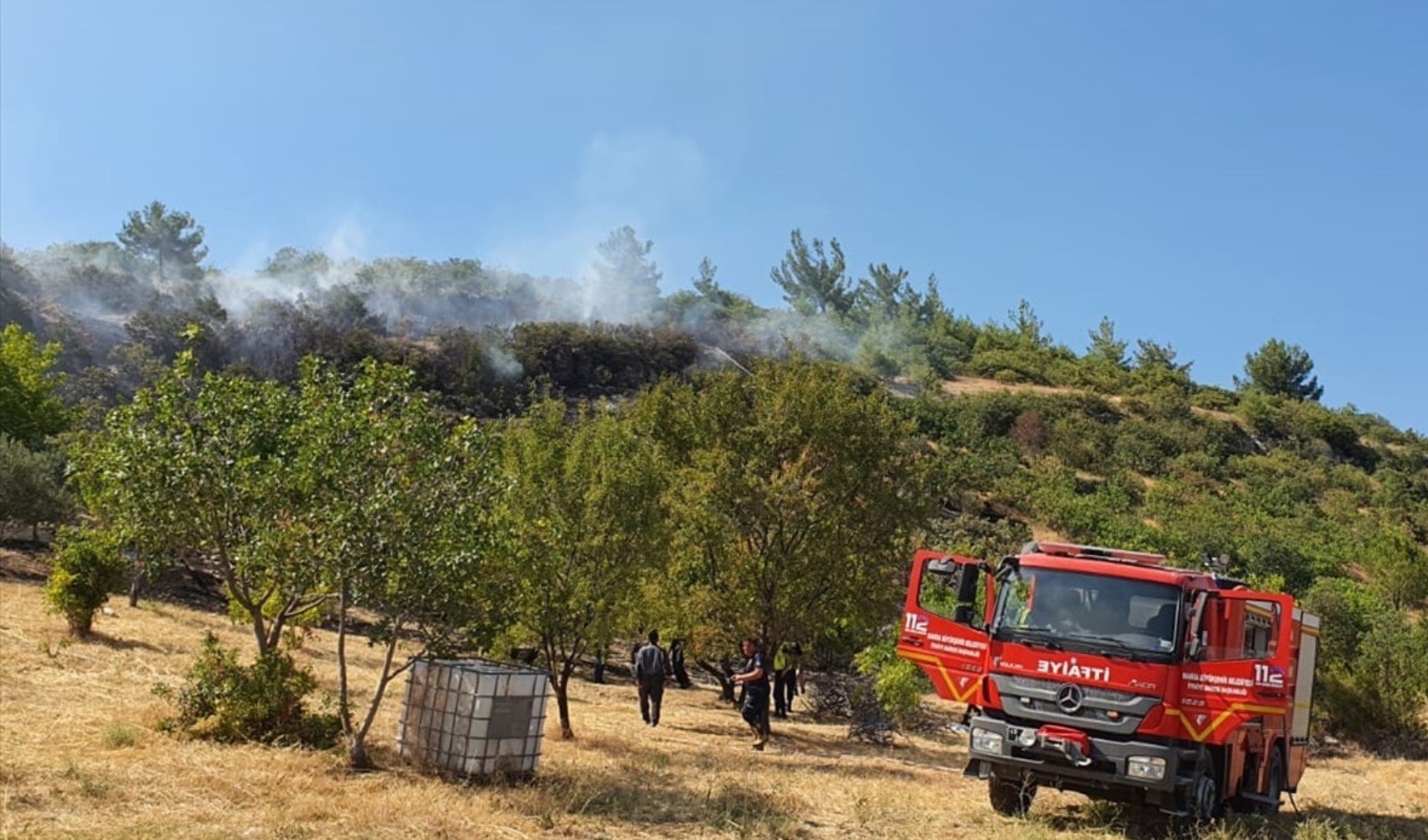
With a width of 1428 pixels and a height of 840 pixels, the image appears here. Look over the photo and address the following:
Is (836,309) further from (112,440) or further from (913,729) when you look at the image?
(112,440)

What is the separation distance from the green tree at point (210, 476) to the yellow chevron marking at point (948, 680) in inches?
246

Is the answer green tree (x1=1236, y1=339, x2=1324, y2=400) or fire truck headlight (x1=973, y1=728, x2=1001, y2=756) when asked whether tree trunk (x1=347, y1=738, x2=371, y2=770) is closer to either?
fire truck headlight (x1=973, y1=728, x2=1001, y2=756)

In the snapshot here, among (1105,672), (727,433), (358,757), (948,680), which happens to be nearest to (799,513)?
(727,433)

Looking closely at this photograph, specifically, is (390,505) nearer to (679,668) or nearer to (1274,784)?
(1274,784)

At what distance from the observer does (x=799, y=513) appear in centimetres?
1795

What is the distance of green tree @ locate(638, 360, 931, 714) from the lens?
1802 centimetres

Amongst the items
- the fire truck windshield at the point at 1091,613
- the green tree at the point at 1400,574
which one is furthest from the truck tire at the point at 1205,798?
the green tree at the point at 1400,574

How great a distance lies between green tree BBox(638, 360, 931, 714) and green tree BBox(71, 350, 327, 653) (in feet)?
25.3

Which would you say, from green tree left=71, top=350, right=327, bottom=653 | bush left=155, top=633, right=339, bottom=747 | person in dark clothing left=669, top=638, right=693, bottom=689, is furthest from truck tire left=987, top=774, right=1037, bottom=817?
person in dark clothing left=669, top=638, right=693, bottom=689

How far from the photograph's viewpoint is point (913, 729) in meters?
22.8

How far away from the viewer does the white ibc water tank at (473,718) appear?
1089cm

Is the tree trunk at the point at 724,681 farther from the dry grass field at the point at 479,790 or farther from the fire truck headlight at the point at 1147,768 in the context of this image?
the fire truck headlight at the point at 1147,768

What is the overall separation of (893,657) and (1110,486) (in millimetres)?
37531

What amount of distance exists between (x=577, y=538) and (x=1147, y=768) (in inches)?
327
